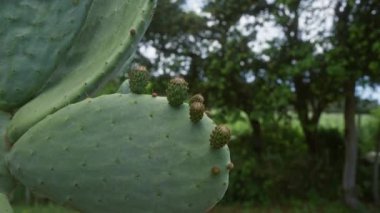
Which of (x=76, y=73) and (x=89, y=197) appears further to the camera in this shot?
(x=76, y=73)

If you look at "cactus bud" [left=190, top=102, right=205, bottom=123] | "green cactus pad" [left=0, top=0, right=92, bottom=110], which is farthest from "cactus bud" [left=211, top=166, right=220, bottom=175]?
"green cactus pad" [left=0, top=0, right=92, bottom=110]

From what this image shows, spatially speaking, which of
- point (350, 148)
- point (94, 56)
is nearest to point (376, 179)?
point (350, 148)

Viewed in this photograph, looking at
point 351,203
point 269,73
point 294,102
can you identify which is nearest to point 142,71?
point 269,73

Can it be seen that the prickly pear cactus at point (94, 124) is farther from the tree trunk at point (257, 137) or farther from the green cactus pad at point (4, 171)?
the tree trunk at point (257, 137)

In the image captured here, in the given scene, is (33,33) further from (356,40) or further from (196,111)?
(356,40)

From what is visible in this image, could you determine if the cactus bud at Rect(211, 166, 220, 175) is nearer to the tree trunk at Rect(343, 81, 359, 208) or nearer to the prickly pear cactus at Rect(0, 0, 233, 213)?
the prickly pear cactus at Rect(0, 0, 233, 213)

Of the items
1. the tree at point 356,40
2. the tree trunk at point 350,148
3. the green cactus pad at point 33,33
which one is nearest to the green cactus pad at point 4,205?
the green cactus pad at point 33,33

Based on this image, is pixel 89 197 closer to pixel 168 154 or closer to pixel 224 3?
pixel 168 154

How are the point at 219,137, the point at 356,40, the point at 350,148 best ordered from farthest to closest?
the point at 350,148, the point at 356,40, the point at 219,137
